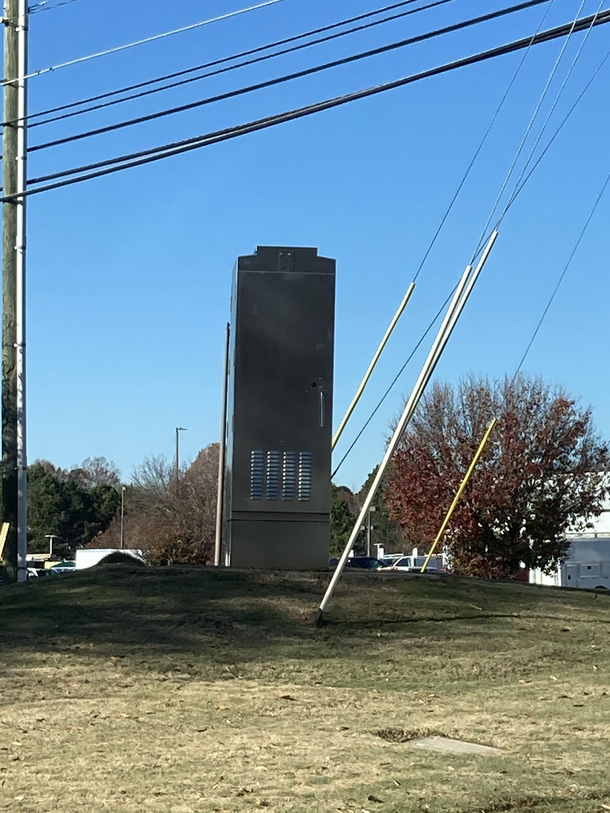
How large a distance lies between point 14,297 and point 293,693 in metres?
8.94

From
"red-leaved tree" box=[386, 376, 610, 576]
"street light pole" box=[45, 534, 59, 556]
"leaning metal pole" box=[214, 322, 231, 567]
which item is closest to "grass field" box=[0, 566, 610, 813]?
"leaning metal pole" box=[214, 322, 231, 567]

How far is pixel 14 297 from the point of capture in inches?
579

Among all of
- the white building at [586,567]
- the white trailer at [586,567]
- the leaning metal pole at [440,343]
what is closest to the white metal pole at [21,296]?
the leaning metal pole at [440,343]

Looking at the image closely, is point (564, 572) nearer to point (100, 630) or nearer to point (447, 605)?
point (447, 605)

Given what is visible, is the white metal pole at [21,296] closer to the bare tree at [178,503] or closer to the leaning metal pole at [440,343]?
the leaning metal pole at [440,343]

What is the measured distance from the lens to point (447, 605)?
10.4 m

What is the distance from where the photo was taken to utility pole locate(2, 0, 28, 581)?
560 inches

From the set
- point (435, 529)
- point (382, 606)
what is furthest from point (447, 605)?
point (435, 529)

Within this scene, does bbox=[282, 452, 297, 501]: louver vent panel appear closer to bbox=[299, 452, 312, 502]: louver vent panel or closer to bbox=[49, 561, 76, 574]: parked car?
bbox=[299, 452, 312, 502]: louver vent panel

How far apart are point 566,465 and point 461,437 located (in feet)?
9.98

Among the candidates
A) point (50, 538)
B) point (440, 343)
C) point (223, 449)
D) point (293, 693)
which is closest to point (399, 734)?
point (293, 693)

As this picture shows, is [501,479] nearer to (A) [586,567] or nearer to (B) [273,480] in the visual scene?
(A) [586,567]

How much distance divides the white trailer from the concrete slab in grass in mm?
29326

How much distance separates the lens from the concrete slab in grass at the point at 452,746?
19.4 ft
